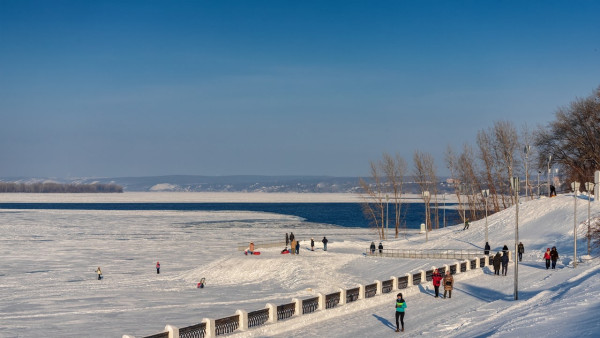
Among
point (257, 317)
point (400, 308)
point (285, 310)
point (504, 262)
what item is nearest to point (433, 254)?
point (504, 262)

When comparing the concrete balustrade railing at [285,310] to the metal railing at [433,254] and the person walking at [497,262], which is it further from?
the metal railing at [433,254]

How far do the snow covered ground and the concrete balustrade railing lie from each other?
1.54ft

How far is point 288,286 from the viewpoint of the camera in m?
40.9

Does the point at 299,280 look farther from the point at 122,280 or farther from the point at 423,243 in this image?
the point at 423,243

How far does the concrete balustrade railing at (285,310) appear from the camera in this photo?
20.5 m

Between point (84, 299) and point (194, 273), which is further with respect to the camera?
point (194, 273)

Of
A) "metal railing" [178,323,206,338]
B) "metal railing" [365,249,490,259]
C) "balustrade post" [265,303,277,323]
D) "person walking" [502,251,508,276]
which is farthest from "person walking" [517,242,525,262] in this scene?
"metal railing" [178,323,206,338]

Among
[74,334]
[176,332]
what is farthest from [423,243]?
[176,332]

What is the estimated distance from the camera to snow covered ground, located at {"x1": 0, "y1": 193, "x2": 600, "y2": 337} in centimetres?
2333

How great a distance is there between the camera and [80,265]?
175 ft

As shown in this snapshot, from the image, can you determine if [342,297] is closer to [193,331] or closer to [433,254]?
[193,331]

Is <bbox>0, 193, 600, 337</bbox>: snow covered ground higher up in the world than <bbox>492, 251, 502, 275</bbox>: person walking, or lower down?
lower down

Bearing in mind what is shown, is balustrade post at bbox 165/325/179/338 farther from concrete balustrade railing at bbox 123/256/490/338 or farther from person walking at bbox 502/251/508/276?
person walking at bbox 502/251/508/276

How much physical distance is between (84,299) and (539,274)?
2409cm
